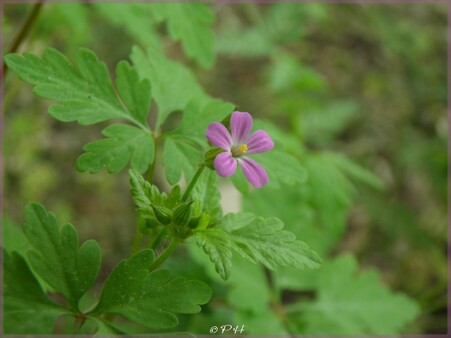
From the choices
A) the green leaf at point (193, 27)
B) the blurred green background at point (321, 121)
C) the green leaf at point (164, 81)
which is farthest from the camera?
the blurred green background at point (321, 121)

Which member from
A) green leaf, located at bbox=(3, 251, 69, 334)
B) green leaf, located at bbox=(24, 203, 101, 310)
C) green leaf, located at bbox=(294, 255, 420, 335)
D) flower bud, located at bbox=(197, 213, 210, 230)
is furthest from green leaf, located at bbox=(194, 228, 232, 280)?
green leaf, located at bbox=(294, 255, 420, 335)

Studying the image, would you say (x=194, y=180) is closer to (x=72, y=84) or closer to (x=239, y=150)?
(x=239, y=150)

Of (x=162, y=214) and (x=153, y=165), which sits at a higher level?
(x=153, y=165)

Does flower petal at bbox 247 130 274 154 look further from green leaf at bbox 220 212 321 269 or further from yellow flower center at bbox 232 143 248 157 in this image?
green leaf at bbox 220 212 321 269

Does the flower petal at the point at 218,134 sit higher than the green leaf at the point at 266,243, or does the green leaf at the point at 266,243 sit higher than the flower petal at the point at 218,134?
the flower petal at the point at 218,134

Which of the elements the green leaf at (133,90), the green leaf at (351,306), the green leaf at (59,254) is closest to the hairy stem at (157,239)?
the green leaf at (59,254)

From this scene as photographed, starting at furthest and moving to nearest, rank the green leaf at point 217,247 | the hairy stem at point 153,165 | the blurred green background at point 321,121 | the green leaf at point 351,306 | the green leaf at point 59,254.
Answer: the blurred green background at point 321,121 → the green leaf at point 351,306 → the hairy stem at point 153,165 → the green leaf at point 59,254 → the green leaf at point 217,247

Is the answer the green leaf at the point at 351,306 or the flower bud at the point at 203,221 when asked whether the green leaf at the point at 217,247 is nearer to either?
the flower bud at the point at 203,221

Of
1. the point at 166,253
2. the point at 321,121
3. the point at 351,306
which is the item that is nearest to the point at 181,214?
the point at 166,253
